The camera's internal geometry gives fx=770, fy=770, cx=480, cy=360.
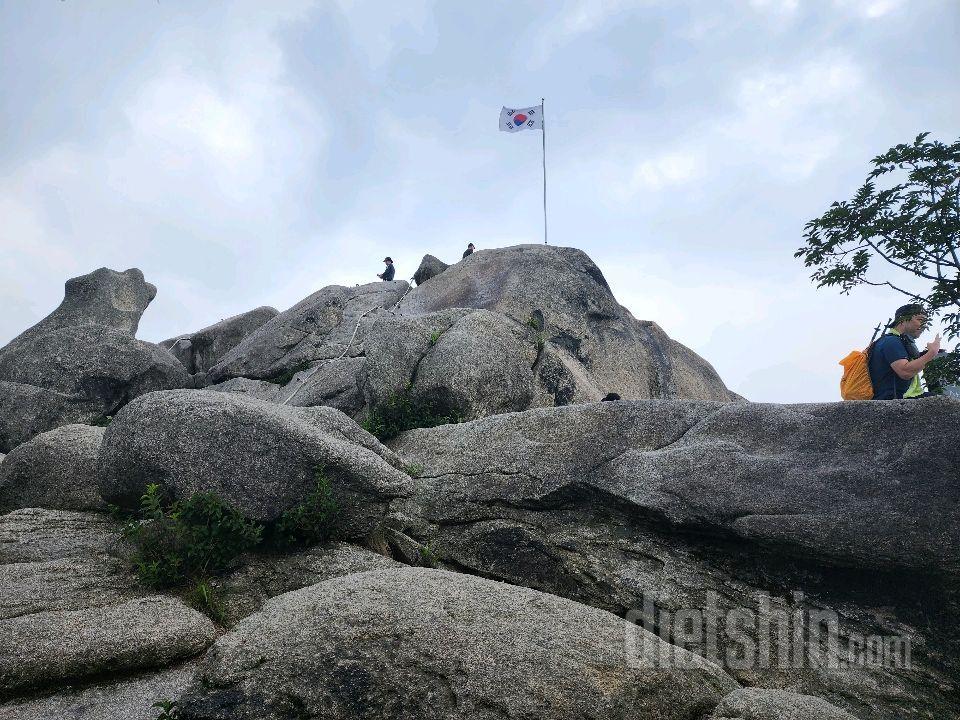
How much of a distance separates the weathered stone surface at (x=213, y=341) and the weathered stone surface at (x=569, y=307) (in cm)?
1085

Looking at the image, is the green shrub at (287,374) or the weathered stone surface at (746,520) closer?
the weathered stone surface at (746,520)

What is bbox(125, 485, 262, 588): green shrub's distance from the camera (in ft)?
37.5

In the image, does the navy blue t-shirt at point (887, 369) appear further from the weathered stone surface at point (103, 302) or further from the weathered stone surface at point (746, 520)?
the weathered stone surface at point (103, 302)

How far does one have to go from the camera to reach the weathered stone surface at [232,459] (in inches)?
492

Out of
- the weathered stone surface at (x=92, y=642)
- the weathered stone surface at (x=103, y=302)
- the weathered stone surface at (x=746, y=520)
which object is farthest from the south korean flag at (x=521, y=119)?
the weathered stone surface at (x=92, y=642)

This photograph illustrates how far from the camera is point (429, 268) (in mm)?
32031

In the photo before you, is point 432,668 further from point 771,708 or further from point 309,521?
point 309,521

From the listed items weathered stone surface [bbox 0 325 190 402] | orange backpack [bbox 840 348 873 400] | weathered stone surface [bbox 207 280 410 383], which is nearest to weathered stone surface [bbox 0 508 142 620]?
orange backpack [bbox 840 348 873 400]

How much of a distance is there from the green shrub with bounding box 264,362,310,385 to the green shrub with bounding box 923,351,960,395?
2002 centimetres

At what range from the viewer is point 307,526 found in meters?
12.5

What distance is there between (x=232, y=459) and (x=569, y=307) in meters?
15.3

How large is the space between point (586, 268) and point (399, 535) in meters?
16.8

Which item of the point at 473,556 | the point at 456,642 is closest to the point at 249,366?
the point at 473,556

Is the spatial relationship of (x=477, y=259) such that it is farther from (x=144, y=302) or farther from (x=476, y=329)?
(x=144, y=302)
